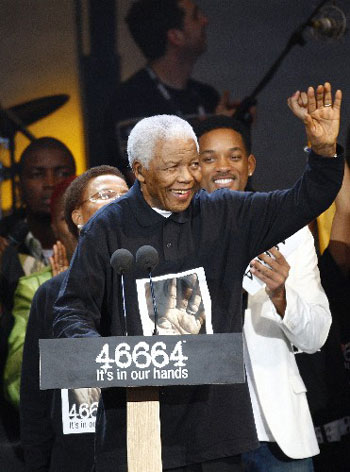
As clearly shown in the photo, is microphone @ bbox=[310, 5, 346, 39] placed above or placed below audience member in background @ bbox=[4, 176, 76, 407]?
above

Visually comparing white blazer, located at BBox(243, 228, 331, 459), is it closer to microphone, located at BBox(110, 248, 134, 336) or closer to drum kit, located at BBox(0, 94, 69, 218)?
microphone, located at BBox(110, 248, 134, 336)

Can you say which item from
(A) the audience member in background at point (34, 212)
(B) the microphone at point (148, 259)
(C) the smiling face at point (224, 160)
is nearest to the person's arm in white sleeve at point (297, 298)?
(C) the smiling face at point (224, 160)

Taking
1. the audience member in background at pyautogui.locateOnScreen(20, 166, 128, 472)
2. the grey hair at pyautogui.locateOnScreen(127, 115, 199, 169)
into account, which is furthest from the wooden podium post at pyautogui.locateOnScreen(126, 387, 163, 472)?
the audience member in background at pyautogui.locateOnScreen(20, 166, 128, 472)

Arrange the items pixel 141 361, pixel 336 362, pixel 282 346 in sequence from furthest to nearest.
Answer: pixel 336 362 < pixel 282 346 < pixel 141 361

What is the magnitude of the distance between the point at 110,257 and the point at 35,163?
2.07 meters

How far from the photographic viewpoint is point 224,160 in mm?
3656

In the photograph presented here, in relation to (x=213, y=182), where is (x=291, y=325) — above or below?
below

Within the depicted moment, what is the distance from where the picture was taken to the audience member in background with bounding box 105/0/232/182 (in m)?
4.50

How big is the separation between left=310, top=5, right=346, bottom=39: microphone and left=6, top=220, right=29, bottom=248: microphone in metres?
1.66

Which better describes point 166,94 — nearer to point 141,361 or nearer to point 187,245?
point 187,245

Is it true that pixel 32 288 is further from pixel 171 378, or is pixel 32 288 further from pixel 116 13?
pixel 171 378

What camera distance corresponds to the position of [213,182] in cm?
361

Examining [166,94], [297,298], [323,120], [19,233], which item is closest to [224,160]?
[297,298]

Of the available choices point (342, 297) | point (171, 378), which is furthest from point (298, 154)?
point (171, 378)
